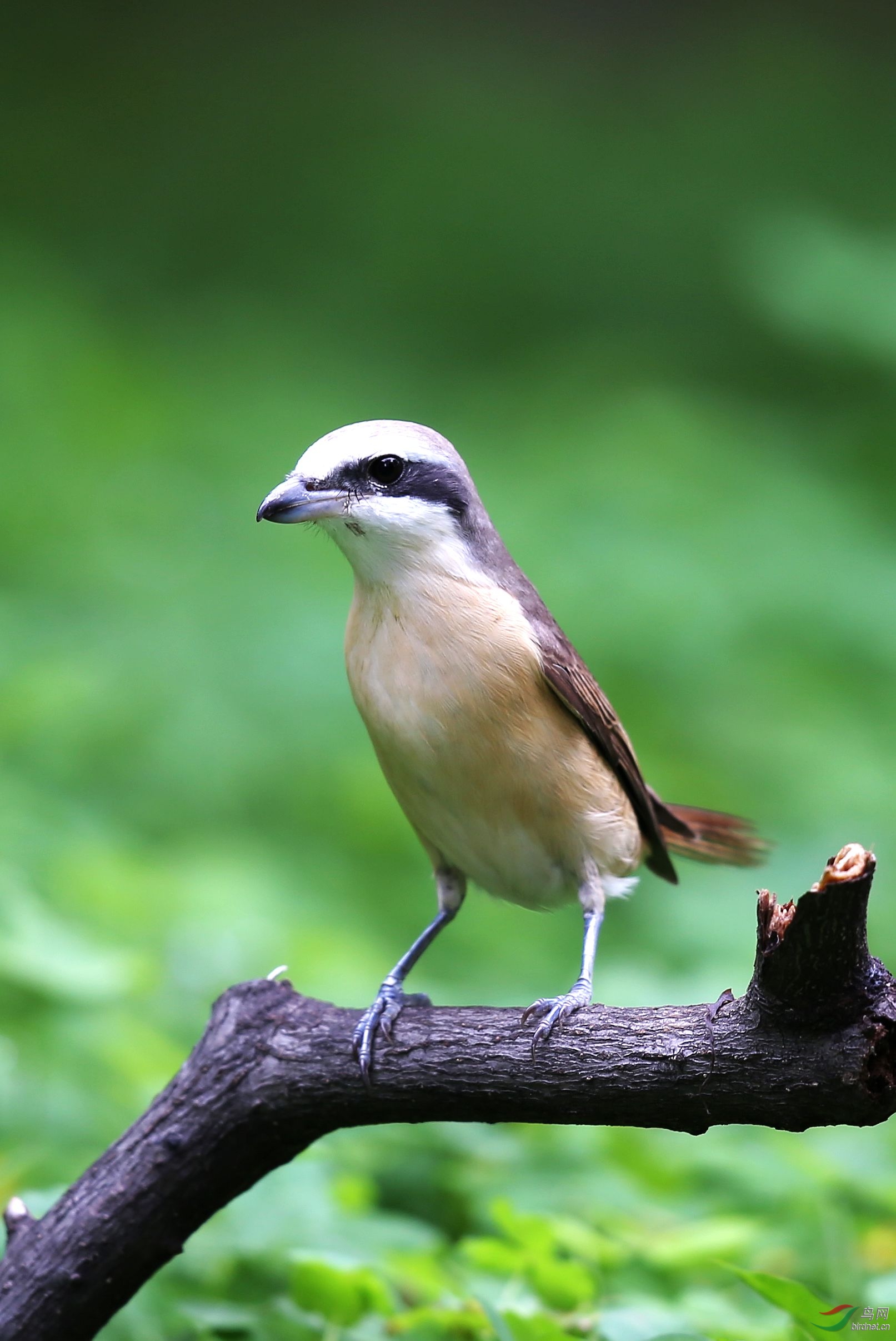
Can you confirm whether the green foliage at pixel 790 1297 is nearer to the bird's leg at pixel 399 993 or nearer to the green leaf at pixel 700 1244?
the green leaf at pixel 700 1244

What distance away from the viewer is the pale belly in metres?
3.19

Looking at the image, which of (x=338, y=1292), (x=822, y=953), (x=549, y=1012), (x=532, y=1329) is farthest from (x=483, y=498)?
(x=822, y=953)

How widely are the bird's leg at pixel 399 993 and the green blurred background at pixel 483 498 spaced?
0.64 m

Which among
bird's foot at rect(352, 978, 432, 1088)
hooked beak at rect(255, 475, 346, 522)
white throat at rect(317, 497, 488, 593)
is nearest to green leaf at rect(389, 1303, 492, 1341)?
bird's foot at rect(352, 978, 432, 1088)

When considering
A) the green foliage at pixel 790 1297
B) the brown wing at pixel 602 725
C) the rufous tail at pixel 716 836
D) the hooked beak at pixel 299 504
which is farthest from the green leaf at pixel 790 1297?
the hooked beak at pixel 299 504

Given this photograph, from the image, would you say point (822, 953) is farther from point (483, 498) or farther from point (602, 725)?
point (483, 498)

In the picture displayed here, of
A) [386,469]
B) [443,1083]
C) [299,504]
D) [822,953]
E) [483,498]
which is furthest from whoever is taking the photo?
[483,498]

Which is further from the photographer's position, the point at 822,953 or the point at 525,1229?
the point at 525,1229

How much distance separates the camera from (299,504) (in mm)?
3160

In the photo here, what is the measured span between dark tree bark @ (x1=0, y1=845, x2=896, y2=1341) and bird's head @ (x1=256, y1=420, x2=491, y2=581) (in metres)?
1.09

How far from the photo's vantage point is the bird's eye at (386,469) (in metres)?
3.26

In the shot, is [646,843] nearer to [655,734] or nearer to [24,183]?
[655,734]

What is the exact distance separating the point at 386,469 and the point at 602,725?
89cm

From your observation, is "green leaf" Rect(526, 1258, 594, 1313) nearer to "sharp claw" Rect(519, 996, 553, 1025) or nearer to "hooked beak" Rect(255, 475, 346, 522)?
"sharp claw" Rect(519, 996, 553, 1025)
